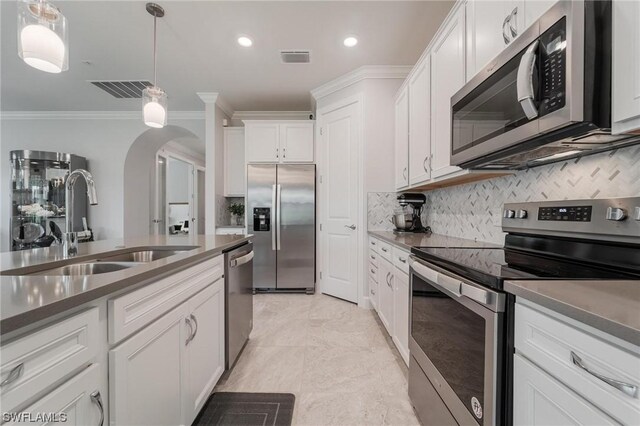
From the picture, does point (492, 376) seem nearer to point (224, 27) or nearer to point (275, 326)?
point (275, 326)

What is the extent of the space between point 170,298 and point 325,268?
2.72 meters

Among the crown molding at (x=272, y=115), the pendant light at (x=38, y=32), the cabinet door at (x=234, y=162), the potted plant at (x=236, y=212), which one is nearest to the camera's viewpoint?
the pendant light at (x=38, y=32)

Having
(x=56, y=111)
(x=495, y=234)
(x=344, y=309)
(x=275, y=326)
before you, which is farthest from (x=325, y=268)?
(x=56, y=111)

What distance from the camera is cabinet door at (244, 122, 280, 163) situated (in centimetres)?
401

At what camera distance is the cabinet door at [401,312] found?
1.80 metres

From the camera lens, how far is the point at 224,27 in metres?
2.55

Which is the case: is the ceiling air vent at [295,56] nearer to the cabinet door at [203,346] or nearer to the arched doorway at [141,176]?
the cabinet door at [203,346]

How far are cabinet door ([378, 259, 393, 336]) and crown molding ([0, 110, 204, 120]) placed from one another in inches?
163

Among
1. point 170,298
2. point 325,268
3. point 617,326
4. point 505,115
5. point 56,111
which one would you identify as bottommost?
point 325,268

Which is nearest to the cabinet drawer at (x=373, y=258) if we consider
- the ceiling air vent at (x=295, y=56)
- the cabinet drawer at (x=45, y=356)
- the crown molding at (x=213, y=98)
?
the ceiling air vent at (x=295, y=56)

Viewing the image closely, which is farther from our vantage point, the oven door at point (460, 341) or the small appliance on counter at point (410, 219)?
the small appliance on counter at point (410, 219)

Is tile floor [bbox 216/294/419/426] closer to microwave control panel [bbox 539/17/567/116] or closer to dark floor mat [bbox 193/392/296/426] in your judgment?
dark floor mat [bbox 193/392/296/426]

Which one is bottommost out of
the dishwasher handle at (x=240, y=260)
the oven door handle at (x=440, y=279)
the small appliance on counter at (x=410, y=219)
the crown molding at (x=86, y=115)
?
the dishwasher handle at (x=240, y=260)

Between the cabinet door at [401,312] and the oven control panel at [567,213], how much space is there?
82 centimetres
